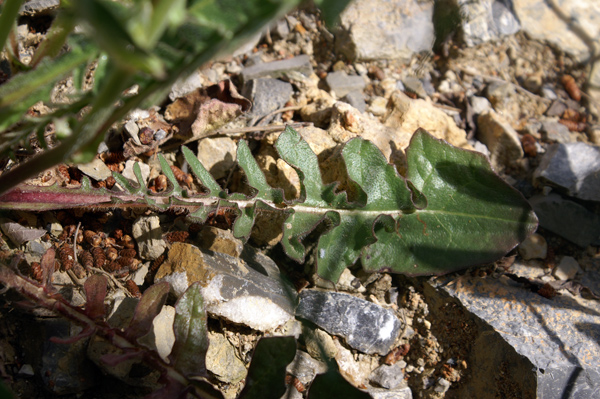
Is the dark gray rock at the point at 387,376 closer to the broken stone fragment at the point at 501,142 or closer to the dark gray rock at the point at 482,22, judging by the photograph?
the broken stone fragment at the point at 501,142

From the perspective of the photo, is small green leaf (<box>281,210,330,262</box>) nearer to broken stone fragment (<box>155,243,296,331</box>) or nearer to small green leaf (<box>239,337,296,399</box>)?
broken stone fragment (<box>155,243,296,331</box>)

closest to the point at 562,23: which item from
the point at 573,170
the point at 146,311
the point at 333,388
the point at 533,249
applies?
the point at 573,170

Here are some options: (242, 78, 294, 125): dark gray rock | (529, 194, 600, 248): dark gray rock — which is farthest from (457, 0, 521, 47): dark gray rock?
(242, 78, 294, 125): dark gray rock

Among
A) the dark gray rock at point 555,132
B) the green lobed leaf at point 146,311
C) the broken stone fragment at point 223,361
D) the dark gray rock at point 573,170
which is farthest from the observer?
the dark gray rock at point 555,132

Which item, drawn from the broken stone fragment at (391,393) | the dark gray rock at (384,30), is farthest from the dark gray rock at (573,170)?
the broken stone fragment at (391,393)

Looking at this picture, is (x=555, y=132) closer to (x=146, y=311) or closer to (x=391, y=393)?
(x=391, y=393)

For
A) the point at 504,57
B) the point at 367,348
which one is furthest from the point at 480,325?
the point at 504,57
